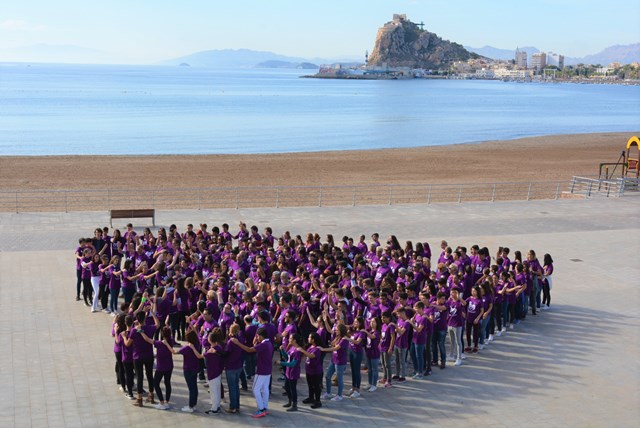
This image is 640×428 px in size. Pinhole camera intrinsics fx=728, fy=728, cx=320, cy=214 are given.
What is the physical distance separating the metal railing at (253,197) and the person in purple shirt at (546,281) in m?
12.2

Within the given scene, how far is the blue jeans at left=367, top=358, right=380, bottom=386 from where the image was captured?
1167cm

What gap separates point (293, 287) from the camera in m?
12.7

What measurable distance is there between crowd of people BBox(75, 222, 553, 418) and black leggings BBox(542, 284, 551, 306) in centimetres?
3

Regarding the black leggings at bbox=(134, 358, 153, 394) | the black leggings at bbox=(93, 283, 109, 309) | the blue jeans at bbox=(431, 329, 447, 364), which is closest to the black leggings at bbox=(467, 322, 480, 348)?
the blue jeans at bbox=(431, 329, 447, 364)

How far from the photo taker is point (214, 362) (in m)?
10.5

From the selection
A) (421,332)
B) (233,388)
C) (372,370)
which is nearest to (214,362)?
(233,388)

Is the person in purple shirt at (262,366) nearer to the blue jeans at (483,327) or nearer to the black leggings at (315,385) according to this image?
the black leggings at (315,385)

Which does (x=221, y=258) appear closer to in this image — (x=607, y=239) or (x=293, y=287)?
(x=293, y=287)

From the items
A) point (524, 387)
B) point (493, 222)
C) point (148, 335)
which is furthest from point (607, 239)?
point (148, 335)

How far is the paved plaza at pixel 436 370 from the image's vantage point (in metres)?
10.7

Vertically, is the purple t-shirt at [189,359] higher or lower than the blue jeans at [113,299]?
higher

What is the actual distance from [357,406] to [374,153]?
46.0 metres

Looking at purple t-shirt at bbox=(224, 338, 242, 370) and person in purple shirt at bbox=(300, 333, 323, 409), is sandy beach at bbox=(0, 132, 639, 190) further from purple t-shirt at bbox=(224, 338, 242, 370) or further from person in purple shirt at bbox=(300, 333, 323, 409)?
purple t-shirt at bbox=(224, 338, 242, 370)

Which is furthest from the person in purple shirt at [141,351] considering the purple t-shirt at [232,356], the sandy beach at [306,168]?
the sandy beach at [306,168]
